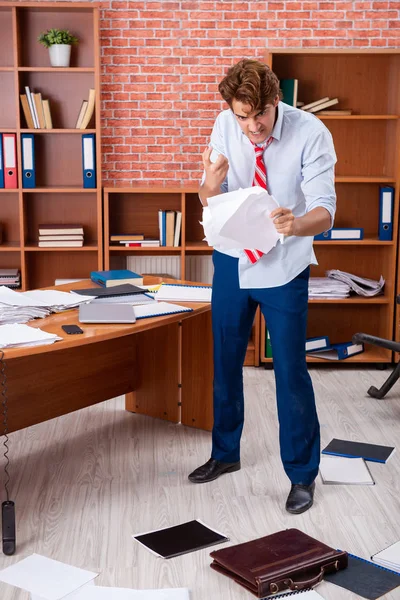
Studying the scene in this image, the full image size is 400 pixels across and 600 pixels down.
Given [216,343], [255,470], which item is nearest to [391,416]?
[255,470]

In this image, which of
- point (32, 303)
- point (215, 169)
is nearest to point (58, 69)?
point (32, 303)

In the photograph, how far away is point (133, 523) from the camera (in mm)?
2801

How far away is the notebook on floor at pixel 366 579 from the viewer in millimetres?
2381

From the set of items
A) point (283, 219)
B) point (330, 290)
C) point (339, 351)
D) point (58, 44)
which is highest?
point (58, 44)

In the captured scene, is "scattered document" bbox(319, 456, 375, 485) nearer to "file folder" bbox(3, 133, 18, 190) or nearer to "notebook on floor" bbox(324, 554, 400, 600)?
"notebook on floor" bbox(324, 554, 400, 600)

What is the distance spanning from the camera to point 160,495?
3029 mm

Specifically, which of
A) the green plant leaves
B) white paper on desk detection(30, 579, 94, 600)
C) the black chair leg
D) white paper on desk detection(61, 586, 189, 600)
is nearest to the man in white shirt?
white paper on desk detection(61, 586, 189, 600)

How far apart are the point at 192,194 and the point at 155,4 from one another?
121 cm

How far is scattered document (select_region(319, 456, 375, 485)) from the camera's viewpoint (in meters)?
3.17

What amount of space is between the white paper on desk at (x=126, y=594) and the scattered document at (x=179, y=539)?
0.22m

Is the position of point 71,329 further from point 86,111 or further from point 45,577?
point 86,111

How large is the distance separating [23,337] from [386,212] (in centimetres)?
289

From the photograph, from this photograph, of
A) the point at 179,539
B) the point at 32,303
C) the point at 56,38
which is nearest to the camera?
the point at 179,539

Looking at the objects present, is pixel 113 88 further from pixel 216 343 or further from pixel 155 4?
pixel 216 343
